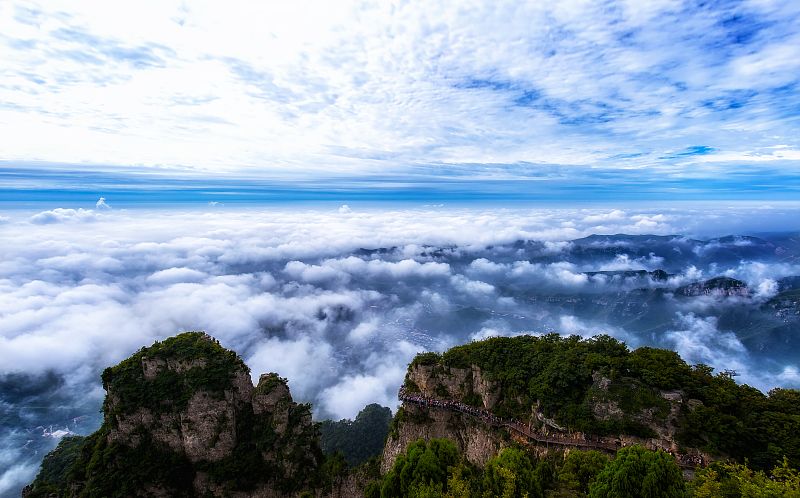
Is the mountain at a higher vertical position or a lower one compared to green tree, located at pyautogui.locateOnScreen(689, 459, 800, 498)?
lower

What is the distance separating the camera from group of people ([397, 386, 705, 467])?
92.9ft

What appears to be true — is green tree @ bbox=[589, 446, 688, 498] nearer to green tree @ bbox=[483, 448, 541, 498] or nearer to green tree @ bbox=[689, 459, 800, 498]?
green tree @ bbox=[689, 459, 800, 498]

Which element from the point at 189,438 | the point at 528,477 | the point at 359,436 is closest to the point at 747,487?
the point at 528,477

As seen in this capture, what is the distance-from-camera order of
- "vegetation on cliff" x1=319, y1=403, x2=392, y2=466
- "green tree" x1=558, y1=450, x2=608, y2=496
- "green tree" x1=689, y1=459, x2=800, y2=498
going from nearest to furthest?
"green tree" x1=689, y1=459, x2=800, y2=498 → "green tree" x1=558, y1=450, x2=608, y2=496 → "vegetation on cliff" x1=319, y1=403, x2=392, y2=466

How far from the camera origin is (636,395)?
31.7 m

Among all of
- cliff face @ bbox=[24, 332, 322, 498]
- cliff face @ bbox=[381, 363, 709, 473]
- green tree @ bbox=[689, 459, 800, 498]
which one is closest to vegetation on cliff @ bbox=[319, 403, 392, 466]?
cliff face @ bbox=[24, 332, 322, 498]

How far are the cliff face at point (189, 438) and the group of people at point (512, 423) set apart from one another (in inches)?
503

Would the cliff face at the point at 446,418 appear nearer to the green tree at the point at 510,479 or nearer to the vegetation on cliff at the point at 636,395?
the vegetation on cliff at the point at 636,395

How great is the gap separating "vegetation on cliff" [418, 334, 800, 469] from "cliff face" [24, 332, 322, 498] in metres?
21.0

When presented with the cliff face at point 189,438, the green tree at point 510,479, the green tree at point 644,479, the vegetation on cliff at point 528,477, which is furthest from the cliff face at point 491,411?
the green tree at point 644,479

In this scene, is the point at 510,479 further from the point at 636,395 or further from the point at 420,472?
the point at 636,395

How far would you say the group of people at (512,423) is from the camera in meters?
28.3

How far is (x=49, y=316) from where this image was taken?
15712 cm

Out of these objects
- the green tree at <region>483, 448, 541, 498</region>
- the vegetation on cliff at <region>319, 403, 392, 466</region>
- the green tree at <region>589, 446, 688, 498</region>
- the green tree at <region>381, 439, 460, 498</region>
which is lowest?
the vegetation on cliff at <region>319, 403, 392, 466</region>
